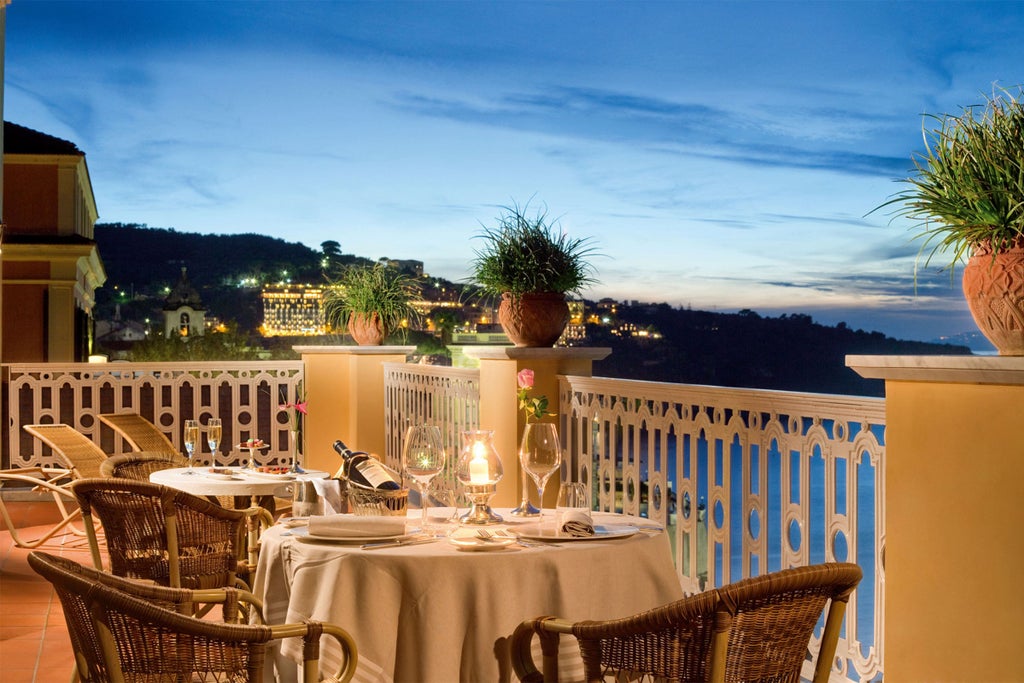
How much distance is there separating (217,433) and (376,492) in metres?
2.36

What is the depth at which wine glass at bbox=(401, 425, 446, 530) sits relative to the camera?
268cm

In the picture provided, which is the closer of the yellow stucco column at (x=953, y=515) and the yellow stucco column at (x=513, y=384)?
the yellow stucco column at (x=953, y=515)

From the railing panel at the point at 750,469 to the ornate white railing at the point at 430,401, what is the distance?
135 cm

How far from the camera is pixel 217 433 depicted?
16.0ft

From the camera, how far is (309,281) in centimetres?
2638

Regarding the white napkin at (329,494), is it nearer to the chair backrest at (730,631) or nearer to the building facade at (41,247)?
the chair backrest at (730,631)

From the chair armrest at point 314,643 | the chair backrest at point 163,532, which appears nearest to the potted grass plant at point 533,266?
the chair backrest at point 163,532

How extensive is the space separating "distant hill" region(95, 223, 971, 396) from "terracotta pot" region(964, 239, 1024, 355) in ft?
6.09

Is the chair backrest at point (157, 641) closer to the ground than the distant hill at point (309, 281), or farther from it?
closer to the ground

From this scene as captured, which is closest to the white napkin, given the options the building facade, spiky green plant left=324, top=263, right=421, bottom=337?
spiky green plant left=324, top=263, right=421, bottom=337

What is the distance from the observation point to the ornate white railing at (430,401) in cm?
652

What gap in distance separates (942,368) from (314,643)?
172 cm

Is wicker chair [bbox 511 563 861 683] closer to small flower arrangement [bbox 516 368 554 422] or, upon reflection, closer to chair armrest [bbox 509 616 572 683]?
chair armrest [bbox 509 616 572 683]

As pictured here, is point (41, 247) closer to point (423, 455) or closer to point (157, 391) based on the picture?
point (157, 391)
